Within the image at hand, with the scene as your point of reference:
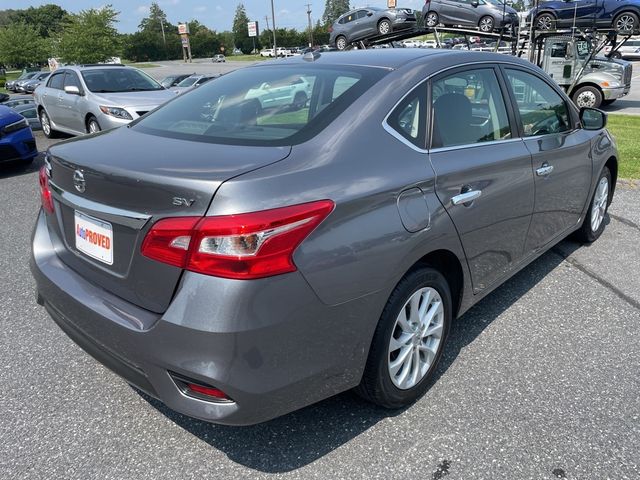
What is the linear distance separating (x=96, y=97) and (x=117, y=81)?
86 cm

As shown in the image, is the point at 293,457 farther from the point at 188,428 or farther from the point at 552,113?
the point at 552,113

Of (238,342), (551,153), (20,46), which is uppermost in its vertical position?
(20,46)

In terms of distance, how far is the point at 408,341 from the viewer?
252 cm

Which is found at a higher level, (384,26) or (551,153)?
(384,26)

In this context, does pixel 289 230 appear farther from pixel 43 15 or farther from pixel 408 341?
pixel 43 15

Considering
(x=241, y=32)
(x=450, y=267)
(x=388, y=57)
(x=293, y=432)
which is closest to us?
(x=293, y=432)

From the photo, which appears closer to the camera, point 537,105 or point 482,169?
point 482,169

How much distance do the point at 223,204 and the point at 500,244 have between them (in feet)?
6.15

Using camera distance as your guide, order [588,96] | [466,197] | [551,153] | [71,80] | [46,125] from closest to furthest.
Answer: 1. [466,197]
2. [551,153]
3. [71,80]
4. [46,125]
5. [588,96]

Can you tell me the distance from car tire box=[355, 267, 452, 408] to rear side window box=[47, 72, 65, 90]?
10.2 meters

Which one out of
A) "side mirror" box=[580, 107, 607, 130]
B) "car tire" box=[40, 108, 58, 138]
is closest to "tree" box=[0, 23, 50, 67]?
"car tire" box=[40, 108, 58, 138]

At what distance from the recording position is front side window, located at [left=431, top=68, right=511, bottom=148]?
107 inches

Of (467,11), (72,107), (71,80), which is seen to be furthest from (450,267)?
(467,11)

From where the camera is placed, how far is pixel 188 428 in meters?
2.51
